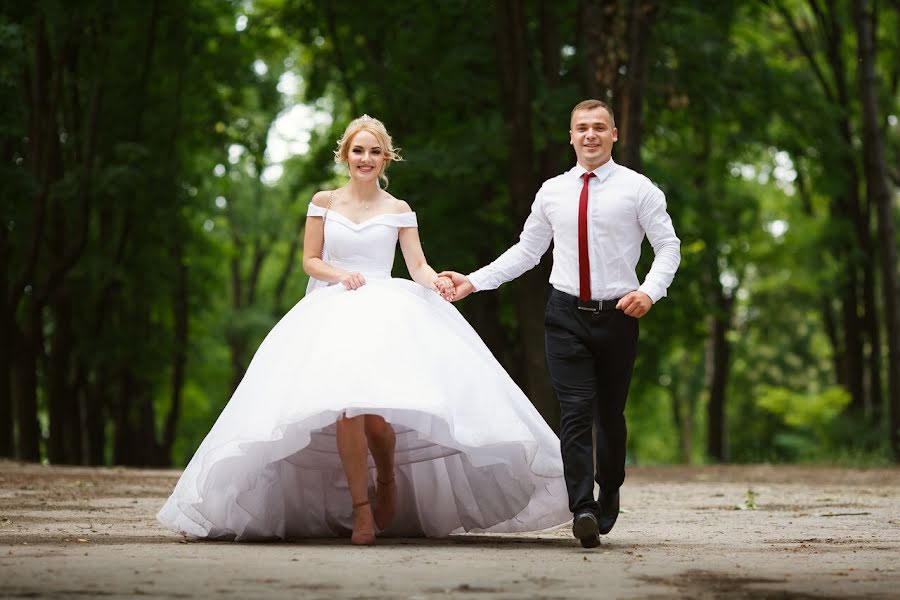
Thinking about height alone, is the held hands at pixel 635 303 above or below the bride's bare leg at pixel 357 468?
above

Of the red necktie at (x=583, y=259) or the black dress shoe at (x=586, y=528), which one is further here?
the red necktie at (x=583, y=259)

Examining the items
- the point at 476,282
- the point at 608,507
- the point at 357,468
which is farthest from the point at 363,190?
the point at 608,507

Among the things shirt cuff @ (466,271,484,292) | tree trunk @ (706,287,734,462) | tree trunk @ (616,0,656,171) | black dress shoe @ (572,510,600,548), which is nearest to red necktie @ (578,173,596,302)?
shirt cuff @ (466,271,484,292)

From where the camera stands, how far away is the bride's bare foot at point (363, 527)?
24.7 feet

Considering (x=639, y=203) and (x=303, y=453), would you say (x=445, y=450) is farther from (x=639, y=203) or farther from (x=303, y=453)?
(x=639, y=203)

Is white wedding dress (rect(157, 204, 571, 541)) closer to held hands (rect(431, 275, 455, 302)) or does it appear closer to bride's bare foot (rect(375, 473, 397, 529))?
held hands (rect(431, 275, 455, 302))

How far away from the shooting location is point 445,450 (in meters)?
8.20

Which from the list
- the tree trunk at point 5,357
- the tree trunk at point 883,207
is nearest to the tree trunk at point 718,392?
the tree trunk at point 883,207

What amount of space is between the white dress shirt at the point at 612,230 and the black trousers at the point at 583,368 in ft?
0.46

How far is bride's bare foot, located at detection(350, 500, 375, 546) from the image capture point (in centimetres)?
754

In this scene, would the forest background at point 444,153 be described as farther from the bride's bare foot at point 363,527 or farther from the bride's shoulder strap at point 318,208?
the bride's bare foot at point 363,527

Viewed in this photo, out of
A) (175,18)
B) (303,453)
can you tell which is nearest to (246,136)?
(175,18)

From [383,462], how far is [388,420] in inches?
29.6

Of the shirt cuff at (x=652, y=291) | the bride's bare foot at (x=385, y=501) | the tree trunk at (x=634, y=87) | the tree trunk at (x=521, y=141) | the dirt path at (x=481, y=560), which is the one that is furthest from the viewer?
the tree trunk at (x=521, y=141)
